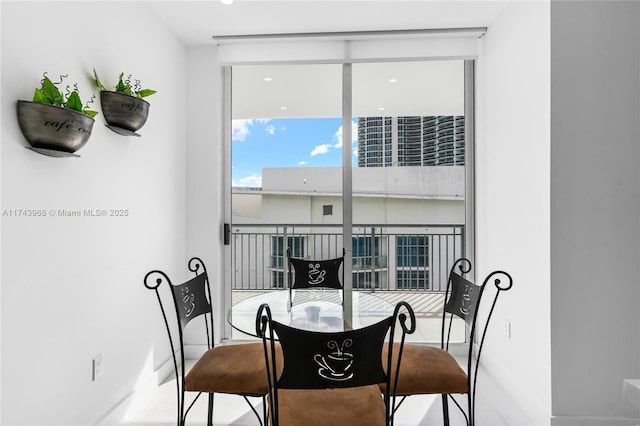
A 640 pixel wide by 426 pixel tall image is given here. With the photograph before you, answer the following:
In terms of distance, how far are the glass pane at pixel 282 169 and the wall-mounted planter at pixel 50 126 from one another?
1.67m

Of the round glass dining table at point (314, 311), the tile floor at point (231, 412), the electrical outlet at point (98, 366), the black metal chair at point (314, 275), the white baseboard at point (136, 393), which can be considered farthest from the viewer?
the black metal chair at point (314, 275)

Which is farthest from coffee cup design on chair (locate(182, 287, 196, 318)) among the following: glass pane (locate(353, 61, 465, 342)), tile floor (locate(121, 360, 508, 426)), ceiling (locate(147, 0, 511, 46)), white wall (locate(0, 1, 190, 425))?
ceiling (locate(147, 0, 511, 46))

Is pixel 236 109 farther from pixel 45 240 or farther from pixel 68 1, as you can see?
pixel 45 240

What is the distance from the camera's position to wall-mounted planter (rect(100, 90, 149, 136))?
1913 mm

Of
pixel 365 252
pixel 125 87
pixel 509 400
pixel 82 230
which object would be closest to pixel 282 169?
pixel 365 252

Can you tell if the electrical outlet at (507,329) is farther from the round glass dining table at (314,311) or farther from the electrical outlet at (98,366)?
the electrical outlet at (98,366)

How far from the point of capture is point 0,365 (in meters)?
1.35

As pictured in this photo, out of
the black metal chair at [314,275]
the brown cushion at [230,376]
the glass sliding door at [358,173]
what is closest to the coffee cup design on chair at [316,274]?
the black metal chair at [314,275]

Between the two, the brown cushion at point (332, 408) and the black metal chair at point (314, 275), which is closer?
the brown cushion at point (332, 408)

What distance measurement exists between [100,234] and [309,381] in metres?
1.39

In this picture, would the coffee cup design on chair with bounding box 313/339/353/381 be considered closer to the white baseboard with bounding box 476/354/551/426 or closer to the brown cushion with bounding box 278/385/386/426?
the brown cushion with bounding box 278/385/386/426

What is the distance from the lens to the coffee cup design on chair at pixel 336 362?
3.84ft
